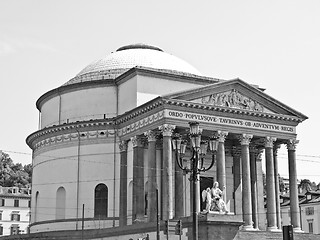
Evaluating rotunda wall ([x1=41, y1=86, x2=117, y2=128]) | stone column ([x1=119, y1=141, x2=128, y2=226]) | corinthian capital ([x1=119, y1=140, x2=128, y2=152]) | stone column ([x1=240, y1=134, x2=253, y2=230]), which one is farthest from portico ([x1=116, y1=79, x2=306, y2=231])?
rotunda wall ([x1=41, y1=86, x2=117, y2=128])

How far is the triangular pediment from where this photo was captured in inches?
1911

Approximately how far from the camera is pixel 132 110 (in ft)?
166

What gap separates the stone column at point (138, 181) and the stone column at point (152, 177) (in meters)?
1.51

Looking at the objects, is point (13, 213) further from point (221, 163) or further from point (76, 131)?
point (221, 163)

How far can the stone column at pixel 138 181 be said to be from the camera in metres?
48.6

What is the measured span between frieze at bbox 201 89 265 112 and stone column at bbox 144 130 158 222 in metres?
5.11

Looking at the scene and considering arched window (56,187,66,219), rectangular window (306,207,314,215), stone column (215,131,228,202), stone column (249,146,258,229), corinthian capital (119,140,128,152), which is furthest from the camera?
rectangular window (306,207,314,215)

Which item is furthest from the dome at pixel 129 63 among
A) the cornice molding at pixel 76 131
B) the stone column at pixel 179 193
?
the stone column at pixel 179 193

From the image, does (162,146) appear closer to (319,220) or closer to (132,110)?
(132,110)

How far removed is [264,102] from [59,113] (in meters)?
19.9

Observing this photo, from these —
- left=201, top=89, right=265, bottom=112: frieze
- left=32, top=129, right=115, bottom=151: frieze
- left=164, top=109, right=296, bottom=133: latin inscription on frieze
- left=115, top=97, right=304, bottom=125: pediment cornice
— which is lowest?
left=32, top=129, right=115, bottom=151: frieze

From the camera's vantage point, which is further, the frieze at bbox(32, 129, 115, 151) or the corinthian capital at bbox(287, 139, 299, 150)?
the frieze at bbox(32, 129, 115, 151)

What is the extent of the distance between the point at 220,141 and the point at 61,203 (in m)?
16.9

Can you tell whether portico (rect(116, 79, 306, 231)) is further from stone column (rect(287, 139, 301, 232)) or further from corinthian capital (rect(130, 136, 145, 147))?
corinthian capital (rect(130, 136, 145, 147))
